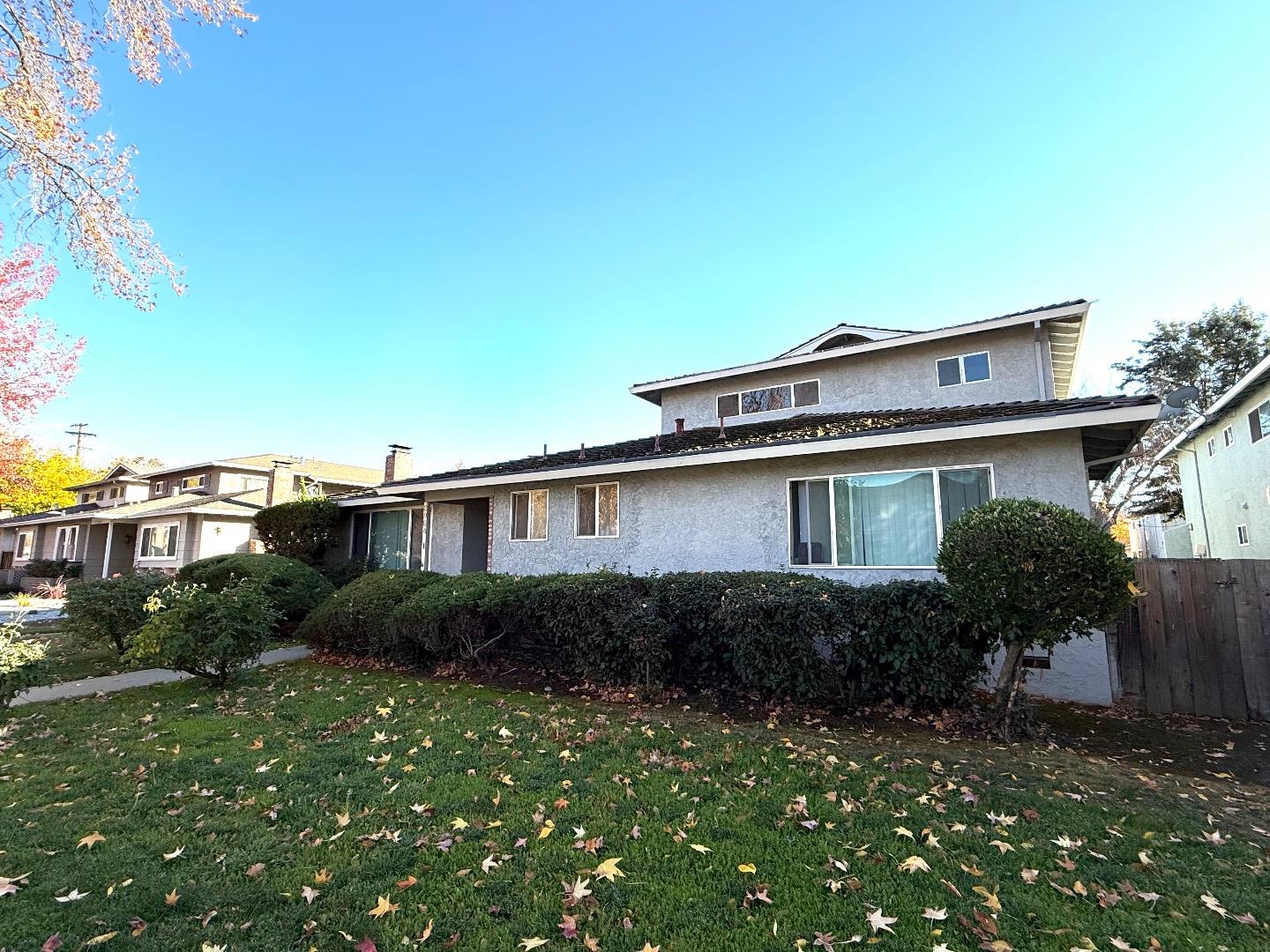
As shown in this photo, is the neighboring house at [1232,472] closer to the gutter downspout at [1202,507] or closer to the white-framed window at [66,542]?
the gutter downspout at [1202,507]

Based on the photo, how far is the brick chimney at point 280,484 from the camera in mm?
24438

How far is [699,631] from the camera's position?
7.69 meters

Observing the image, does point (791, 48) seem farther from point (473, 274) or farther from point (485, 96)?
point (473, 274)

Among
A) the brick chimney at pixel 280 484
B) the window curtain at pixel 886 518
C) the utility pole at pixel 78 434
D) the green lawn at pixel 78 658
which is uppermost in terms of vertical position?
the utility pole at pixel 78 434

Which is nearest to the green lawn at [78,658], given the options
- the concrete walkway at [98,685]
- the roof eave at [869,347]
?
the concrete walkway at [98,685]

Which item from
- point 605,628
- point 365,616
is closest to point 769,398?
point 605,628

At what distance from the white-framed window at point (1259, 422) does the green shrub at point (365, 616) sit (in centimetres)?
1947

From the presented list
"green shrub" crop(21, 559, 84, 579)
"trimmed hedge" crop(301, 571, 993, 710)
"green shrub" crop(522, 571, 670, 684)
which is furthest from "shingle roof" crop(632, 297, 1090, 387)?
"green shrub" crop(21, 559, 84, 579)

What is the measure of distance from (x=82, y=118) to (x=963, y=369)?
15.4 metres

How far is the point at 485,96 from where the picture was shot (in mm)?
12781

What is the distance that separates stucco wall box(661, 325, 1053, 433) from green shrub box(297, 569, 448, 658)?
9425 mm

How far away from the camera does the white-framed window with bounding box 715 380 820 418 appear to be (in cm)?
1527

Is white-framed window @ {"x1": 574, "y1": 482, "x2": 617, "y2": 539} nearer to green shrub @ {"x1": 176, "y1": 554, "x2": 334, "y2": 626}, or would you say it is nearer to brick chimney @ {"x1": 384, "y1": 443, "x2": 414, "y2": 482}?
green shrub @ {"x1": 176, "y1": 554, "x2": 334, "y2": 626}

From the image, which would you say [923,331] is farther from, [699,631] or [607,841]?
[607,841]
